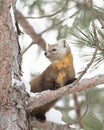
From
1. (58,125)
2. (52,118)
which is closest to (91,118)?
(52,118)

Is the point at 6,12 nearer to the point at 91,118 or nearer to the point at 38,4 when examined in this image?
the point at 91,118

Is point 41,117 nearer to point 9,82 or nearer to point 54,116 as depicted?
point 54,116

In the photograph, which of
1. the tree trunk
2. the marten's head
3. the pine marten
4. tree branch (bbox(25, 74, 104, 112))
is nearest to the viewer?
the tree trunk

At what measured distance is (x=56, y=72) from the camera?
100 inches

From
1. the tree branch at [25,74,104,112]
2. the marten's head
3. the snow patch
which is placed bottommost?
the snow patch

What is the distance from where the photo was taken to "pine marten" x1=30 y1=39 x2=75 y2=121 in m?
2.47

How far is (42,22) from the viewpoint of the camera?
11.5ft

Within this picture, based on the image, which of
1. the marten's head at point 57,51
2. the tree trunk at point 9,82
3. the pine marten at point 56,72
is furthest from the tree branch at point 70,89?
the marten's head at point 57,51

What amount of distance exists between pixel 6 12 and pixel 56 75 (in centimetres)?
110

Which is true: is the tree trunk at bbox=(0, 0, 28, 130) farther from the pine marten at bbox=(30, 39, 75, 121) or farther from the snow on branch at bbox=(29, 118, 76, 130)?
the pine marten at bbox=(30, 39, 75, 121)

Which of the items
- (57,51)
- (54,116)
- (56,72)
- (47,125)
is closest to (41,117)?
(54,116)

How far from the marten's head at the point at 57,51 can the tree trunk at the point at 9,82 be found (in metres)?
0.63

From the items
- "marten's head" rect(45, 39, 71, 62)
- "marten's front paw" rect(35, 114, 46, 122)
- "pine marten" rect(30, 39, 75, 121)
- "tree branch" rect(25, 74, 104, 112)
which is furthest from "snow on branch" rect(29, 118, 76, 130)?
"marten's head" rect(45, 39, 71, 62)

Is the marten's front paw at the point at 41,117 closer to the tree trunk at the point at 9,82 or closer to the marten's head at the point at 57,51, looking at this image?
the tree trunk at the point at 9,82
